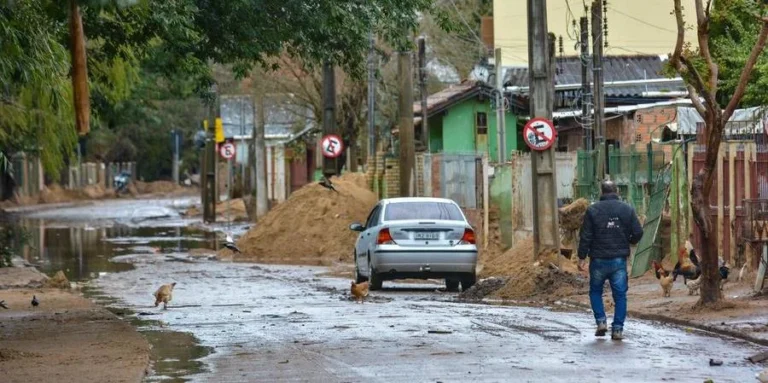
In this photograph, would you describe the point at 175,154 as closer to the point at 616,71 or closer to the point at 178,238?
the point at 616,71

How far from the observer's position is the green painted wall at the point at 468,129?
48344mm

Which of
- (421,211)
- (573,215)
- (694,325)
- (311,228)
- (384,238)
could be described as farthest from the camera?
(311,228)

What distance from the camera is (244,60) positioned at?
18.5 m

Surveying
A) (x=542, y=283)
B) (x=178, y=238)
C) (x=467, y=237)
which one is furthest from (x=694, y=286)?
(x=178, y=238)

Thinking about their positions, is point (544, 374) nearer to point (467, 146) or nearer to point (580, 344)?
point (580, 344)

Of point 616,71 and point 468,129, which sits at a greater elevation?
point 616,71

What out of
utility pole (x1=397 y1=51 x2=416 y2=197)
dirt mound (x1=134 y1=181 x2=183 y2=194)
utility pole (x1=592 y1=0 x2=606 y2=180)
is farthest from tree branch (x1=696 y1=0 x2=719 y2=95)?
dirt mound (x1=134 y1=181 x2=183 y2=194)

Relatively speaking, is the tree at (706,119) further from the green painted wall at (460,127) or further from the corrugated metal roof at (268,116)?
the corrugated metal roof at (268,116)

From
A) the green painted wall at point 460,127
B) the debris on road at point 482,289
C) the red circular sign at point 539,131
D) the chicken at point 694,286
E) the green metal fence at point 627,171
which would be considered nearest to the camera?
the chicken at point 694,286

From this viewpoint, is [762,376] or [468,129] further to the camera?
[468,129]

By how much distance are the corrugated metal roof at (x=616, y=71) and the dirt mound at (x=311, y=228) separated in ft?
26.5

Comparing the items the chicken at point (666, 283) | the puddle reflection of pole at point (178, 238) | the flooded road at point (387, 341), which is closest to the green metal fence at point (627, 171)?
the flooded road at point (387, 341)

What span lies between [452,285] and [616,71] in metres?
27.0

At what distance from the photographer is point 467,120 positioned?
49125 millimetres
